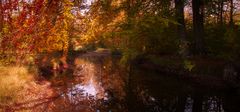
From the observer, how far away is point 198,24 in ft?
74.9

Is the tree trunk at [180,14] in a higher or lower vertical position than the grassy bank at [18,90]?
higher

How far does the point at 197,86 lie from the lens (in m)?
18.0

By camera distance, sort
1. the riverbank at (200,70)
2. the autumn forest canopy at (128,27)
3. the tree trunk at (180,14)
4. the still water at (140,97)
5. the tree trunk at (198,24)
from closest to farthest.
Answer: the autumn forest canopy at (128,27) < the still water at (140,97) < the riverbank at (200,70) < the tree trunk at (180,14) < the tree trunk at (198,24)

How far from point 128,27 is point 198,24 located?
263 inches

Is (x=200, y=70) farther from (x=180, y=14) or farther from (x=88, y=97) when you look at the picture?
(x=88, y=97)

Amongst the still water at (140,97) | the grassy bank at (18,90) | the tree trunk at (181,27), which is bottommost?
the still water at (140,97)

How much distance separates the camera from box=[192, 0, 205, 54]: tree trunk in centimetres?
2252

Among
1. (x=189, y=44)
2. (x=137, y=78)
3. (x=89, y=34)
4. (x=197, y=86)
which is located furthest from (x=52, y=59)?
(x=197, y=86)

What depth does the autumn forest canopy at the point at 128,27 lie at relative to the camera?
40.5 feet

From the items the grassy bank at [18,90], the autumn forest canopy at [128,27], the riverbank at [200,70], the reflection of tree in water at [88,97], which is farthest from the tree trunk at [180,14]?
the grassy bank at [18,90]

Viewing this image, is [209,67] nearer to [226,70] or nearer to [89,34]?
[226,70]

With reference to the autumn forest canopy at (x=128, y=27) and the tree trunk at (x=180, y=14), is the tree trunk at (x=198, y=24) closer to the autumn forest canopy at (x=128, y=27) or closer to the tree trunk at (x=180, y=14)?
the autumn forest canopy at (x=128, y=27)

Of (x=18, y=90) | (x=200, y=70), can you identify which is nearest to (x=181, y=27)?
(x=200, y=70)

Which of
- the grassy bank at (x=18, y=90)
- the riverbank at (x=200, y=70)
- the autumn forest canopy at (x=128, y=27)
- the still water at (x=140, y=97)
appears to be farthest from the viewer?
the riverbank at (x=200, y=70)
